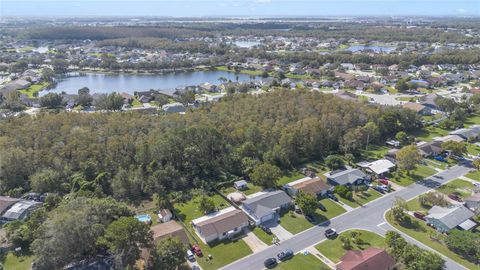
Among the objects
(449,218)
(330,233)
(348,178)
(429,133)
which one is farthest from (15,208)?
(429,133)

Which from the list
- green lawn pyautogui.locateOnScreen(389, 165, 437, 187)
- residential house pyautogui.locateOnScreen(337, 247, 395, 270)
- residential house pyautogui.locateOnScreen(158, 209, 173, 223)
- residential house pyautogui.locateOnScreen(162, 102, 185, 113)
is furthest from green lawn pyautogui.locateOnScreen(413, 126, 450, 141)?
residential house pyautogui.locateOnScreen(162, 102, 185, 113)

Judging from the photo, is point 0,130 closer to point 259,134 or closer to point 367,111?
point 259,134

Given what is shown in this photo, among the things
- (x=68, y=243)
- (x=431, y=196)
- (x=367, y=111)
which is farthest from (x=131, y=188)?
(x=367, y=111)

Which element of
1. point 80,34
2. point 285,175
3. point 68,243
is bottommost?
point 285,175

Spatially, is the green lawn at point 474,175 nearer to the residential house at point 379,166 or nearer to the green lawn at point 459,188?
the green lawn at point 459,188

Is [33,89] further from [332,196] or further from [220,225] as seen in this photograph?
[332,196]

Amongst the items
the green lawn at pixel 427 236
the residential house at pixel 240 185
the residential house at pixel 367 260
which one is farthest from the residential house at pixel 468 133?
the residential house at pixel 240 185
